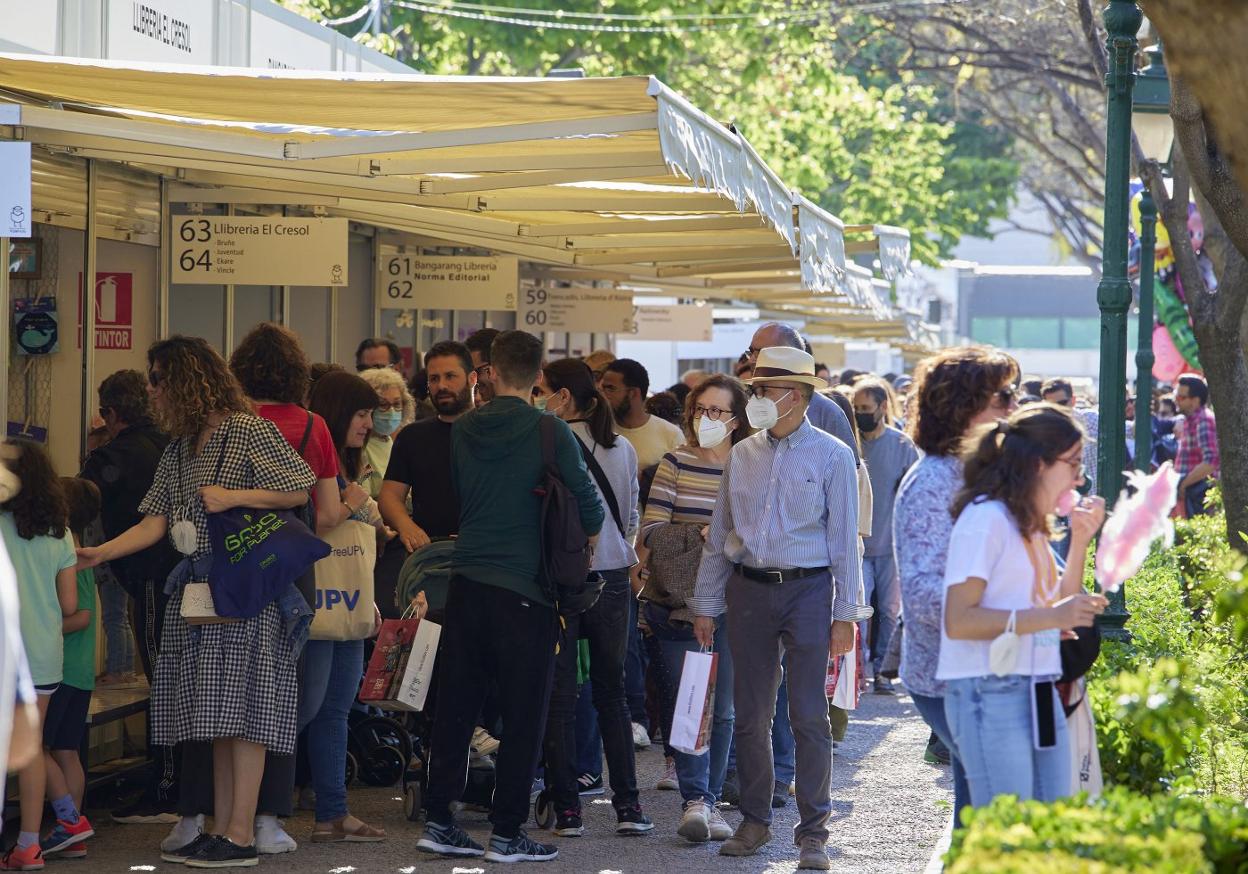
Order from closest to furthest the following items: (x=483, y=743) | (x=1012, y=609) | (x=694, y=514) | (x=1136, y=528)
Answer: (x=1136, y=528), (x=1012, y=609), (x=694, y=514), (x=483, y=743)

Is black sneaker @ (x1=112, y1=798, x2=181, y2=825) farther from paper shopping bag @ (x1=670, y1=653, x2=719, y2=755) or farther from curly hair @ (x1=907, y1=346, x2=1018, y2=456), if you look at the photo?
curly hair @ (x1=907, y1=346, x2=1018, y2=456)

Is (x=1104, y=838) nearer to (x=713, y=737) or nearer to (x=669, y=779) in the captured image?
(x=713, y=737)

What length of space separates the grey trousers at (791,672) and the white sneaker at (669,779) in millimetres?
1492

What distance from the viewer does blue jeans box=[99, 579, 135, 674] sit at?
892 cm

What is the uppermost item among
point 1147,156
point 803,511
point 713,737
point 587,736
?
point 1147,156

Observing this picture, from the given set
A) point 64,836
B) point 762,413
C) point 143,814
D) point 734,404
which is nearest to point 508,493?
point 762,413

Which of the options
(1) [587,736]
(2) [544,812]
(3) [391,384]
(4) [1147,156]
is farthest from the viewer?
(4) [1147,156]

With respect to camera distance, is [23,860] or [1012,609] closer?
[1012,609]

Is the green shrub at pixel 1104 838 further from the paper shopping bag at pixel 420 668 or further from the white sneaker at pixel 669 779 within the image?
the white sneaker at pixel 669 779

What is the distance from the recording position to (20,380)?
9.05 meters

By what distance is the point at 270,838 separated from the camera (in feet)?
24.0

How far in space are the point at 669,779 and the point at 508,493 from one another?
2405 millimetres

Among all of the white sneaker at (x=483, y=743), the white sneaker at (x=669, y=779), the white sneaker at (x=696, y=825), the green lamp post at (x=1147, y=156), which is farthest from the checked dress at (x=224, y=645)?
the green lamp post at (x=1147, y=156)

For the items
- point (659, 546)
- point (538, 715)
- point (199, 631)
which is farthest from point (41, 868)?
point (659, 546)
